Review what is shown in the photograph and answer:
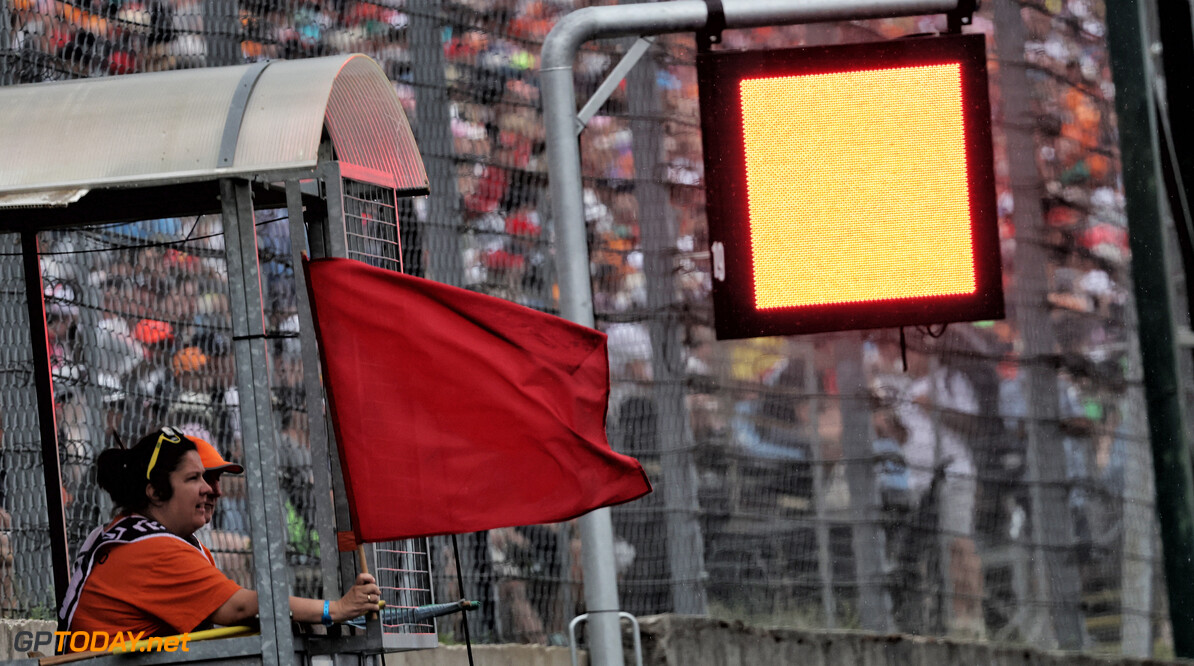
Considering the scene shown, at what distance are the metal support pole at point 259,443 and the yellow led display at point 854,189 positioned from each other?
207cm

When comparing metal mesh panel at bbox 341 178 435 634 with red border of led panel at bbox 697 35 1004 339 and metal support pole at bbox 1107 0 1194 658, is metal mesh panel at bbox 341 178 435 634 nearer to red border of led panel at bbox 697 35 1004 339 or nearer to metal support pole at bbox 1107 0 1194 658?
red border of led panel at bbox 697 35 1004 339

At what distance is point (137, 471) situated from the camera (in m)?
5.77

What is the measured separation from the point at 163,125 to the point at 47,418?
1.84 metres

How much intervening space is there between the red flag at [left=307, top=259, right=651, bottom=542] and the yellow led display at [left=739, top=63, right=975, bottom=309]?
51.4 inches

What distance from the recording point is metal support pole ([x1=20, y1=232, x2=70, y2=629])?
650cm

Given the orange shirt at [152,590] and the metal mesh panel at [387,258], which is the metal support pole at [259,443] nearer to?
the orange shirt at [152,590]

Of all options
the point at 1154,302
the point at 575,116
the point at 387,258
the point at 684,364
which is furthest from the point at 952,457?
the point at 387,258

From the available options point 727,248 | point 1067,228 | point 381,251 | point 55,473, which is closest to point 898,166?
point 727,248

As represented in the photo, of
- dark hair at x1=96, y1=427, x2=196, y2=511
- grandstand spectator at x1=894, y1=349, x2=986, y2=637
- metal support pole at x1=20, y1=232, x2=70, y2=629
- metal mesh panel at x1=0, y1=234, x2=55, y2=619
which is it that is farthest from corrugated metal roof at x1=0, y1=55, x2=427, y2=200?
grandstand spectator at x1=894, y1=349, x2=986, y2=637

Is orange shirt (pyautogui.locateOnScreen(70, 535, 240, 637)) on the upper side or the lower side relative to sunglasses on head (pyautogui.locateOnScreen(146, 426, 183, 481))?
lower

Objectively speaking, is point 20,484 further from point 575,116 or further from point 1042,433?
point 1042,433

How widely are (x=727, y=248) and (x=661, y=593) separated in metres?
Answer: 2.44

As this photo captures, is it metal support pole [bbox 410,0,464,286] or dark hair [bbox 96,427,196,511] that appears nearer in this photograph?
dark hair [bbox 96,427,196,511]

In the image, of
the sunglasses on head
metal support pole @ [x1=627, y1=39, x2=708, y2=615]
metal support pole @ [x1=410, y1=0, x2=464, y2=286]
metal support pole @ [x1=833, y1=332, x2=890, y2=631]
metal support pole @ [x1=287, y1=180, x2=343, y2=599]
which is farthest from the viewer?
metal support pole @ [x1=833, y1=332, x2=890, y2=631]
